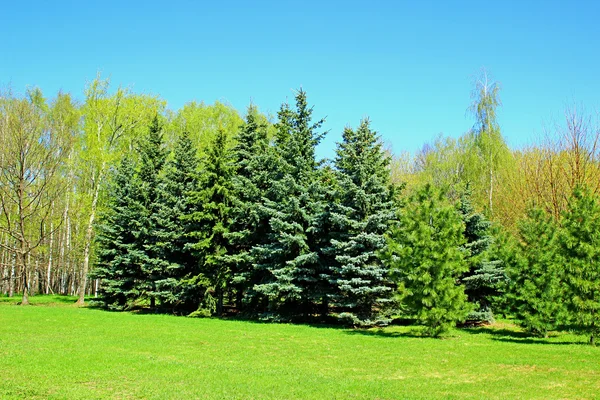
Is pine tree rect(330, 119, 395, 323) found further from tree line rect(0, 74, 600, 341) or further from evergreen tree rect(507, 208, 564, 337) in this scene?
evergreen tree rect(507, 208, 564, 337)

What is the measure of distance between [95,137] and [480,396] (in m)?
34.2

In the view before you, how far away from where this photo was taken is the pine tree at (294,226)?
23.6 metres

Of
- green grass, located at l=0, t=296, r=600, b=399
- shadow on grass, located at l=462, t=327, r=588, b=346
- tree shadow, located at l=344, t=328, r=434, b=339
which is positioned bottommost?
tree shadow, located at l=344, t=328, r=434, b=339

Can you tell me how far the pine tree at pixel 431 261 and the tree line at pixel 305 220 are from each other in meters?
0.06

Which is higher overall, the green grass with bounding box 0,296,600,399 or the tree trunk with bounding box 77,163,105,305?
the tree trunk with bounding box 77,163,105,305

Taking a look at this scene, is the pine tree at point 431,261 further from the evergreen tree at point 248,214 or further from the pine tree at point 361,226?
the evergreen tree at point 248,214

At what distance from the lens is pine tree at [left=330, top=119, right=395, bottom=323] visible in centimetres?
2158

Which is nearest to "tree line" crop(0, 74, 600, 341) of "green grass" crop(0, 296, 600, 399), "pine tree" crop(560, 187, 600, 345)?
"pine tree" crop(560, 187, 600, 345)

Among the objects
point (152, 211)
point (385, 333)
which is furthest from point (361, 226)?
point (152, 211)

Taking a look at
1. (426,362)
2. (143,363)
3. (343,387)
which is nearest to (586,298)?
(426,362)

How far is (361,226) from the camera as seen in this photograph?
72.0 ft

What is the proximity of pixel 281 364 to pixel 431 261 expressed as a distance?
812 centimetres

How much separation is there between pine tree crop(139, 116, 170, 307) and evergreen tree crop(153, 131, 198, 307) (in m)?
0.25

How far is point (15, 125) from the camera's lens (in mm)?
31484
